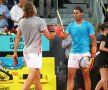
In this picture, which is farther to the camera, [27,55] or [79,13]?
[79,13]

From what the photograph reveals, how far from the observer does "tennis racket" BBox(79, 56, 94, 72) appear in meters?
10.9

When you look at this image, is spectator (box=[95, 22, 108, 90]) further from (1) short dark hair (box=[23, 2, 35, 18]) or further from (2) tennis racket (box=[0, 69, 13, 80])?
(2) tennis racket (box=[0, 69, 13, 80])

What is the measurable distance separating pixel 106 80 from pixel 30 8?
7.38 ft

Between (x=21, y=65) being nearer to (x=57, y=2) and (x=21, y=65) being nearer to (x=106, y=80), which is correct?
(x=106, y=80)

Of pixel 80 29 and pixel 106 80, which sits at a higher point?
pixel 80 29

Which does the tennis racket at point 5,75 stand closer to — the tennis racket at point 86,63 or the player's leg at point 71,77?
the player's leg at point 71,77

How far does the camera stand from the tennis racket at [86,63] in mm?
10891

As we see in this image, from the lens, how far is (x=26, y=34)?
33.1 feet

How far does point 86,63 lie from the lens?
1095cm

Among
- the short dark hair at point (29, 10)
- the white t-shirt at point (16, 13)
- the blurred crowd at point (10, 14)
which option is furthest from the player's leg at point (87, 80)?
the white t-shirt at point (16, 13)

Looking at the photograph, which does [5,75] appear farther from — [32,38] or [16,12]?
[16,12]

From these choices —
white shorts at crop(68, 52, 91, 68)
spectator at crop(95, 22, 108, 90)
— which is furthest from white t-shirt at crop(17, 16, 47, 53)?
spectator at crop(95, 22, 108, 90)

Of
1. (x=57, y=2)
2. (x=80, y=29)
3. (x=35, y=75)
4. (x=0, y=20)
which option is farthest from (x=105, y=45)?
(x=57, y=2)

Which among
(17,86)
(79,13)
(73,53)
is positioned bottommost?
(17,86)
